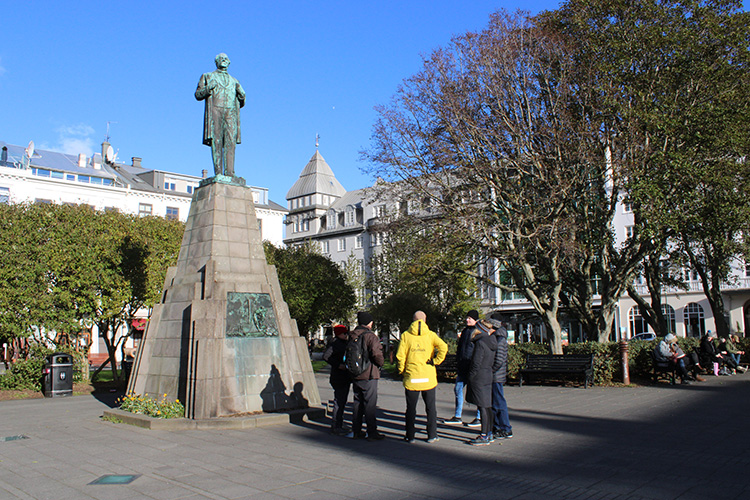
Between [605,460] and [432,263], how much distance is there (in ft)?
55.8

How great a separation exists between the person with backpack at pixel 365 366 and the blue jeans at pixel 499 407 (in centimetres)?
162

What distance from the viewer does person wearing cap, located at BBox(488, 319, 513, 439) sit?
860cm

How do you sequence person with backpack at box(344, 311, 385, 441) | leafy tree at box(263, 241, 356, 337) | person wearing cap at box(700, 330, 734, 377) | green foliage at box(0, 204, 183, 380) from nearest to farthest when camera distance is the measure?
1. person with backpack at box(344, 311, 385, 441)
2. green foliage at box(0, 204, 183, 380)
3. person wearing cap at box(700, 330, 734, 377)
4. leafy tree at box(263, 241, 356, 337)

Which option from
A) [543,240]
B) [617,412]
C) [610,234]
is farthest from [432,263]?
[617,412]

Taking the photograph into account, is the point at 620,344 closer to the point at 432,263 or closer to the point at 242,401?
the point at 432,263

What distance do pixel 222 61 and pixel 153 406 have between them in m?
6.93

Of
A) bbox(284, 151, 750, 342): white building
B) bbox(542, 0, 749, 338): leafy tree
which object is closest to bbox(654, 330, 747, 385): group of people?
bbox(542, 0, 749, 338): leafy tree

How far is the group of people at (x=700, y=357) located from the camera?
17281 mm

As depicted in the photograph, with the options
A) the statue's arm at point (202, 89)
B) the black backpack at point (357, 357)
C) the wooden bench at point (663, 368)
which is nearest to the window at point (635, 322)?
the wooden bench at point (663, 368)

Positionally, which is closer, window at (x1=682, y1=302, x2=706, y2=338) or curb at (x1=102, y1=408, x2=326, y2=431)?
curb at (x1=102, y1=408, x2=326, y2=431)

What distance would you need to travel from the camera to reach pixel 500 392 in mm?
8656

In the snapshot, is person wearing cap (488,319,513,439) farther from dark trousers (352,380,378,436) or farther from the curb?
the curb

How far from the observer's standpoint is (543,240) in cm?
2153

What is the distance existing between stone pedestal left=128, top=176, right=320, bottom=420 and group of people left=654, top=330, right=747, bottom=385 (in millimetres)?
10781
